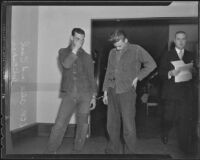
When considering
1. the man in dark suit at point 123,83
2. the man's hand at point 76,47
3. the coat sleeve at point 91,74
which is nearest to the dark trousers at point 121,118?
the man in dark suit at point 123,83

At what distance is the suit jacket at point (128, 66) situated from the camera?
3502 mm

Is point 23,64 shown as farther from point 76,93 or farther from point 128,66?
point 128,66

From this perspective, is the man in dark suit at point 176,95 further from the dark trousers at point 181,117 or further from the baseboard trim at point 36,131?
the baseboard trim at point 36,131

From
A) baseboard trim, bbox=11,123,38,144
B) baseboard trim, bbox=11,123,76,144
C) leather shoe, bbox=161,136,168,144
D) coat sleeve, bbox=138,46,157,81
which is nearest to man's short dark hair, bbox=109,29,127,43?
coat sleeve, bbox=138,46,157,81

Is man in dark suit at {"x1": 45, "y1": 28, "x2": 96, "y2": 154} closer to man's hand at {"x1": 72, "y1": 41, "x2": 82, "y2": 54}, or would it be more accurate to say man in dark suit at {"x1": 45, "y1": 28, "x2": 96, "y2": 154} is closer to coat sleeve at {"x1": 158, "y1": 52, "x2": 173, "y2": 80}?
man's hand at {"x1": 72, "y1": 41, "x2": 82, "y2": 54}

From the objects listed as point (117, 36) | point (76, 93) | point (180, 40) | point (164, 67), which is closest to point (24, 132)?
point (76, 93)

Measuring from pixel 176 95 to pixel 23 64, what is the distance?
6.08 ft

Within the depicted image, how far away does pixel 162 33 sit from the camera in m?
3.55

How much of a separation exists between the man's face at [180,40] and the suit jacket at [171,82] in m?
0.07

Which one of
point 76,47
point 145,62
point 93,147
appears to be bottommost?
point 93,147

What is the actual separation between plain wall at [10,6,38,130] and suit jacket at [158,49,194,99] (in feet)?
4.91

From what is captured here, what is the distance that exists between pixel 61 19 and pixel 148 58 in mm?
1102

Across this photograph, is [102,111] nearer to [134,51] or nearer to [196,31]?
[134,51]

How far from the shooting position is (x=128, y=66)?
3506mm
